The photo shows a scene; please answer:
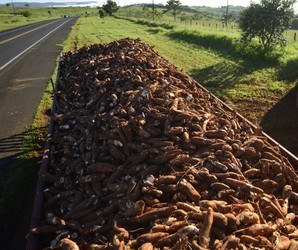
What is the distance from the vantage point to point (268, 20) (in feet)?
50.5

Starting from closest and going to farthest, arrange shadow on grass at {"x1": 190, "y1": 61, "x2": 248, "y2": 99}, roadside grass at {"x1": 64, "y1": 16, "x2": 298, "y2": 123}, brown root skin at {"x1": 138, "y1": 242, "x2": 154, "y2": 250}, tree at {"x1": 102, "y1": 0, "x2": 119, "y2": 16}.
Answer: brown root skin at {"x1": 138, "y1": 242, "x2": 154, "y2": 250} < roadside grass at {"x1": 64, "y1": 16, "x2": 298, "y2": 123} < shadow on grass at {"x1": 190, "y1": 61, "x2": 248, "y2": 99} < tree at {"x1": 102, "y1": 0, "x2": 119, "y2": 16}

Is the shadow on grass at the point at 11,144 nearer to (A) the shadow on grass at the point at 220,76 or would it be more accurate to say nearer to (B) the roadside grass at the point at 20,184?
(B) the roadside grass at the point at 20,184

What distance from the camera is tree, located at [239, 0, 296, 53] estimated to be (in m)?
15.1

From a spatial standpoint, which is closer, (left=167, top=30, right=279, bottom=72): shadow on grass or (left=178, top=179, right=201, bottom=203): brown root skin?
(left=178, top=179, right=201, bottom=203): brown root skin

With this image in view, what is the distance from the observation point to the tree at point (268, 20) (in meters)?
15.1

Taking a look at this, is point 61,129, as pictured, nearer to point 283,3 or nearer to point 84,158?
point 84,158

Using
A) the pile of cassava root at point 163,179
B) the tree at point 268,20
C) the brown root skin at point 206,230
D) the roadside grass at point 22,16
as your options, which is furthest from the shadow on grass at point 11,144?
the roadside grass at point 22,16

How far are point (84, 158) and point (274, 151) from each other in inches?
109

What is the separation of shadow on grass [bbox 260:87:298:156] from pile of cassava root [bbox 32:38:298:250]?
282 centimetres

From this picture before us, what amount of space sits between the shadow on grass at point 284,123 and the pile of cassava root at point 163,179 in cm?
282

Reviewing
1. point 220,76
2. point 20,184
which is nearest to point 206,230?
point 20,184

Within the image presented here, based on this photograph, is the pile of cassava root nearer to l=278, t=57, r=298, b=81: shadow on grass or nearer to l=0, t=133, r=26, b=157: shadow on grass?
l=0, t=133, r=26, b=157: shadow on grass

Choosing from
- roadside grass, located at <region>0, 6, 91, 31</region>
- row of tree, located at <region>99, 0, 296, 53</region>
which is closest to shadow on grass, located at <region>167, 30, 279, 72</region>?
row of tree, located at <region>99, 0, 296, 53</region>

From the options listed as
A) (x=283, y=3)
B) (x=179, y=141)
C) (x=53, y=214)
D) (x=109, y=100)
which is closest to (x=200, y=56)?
(x=283, y=3)
